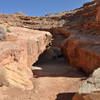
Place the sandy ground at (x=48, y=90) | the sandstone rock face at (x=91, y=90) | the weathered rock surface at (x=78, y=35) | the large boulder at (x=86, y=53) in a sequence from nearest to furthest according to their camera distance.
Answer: the sandstone rock face at (x=91, y=90) → the sandy ground at (x=48, y=90) → the large boulder at (x=86, y=53) → the weathered rock surface at (x=78, y=35)

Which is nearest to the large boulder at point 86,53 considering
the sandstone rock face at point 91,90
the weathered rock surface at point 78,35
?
the weathered rock surface at point 78,35

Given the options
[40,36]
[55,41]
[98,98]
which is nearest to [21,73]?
[98,98]

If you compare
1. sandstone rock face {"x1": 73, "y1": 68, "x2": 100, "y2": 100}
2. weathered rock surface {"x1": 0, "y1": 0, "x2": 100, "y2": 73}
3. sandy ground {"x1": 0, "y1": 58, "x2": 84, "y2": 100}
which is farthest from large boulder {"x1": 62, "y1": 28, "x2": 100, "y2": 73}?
sandstone rock face {"x1": 73, "y1": 68, "x2": 100, "y2": 100}

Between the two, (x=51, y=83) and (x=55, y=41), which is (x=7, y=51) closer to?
(x=51, y=83)

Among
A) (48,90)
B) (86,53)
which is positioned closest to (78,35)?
(86,53)

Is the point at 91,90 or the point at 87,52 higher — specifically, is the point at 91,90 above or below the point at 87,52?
below

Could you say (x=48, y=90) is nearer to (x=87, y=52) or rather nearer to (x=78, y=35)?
(x=87, y=52)

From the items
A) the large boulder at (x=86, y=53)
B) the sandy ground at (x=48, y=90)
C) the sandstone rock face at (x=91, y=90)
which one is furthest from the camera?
the large boulder at (x=86, y=53)

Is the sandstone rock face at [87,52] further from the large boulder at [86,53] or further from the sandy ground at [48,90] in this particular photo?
the sandy ground at [48,90]

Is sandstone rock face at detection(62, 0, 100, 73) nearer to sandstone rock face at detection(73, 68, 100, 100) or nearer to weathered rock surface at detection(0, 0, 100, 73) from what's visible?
weathered rock surface at detection(0, 0, 100, 73)

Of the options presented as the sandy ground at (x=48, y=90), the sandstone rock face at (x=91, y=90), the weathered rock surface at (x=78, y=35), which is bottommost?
the sandy ground at (x=48, y=90)

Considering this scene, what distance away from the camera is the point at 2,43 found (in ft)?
46.3

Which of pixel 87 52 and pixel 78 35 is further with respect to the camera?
pixel 78 35

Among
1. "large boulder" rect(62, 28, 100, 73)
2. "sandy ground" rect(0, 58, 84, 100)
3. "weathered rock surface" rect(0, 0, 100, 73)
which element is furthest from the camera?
"weathered rock surface" rect(0, 0, 100, 73)
